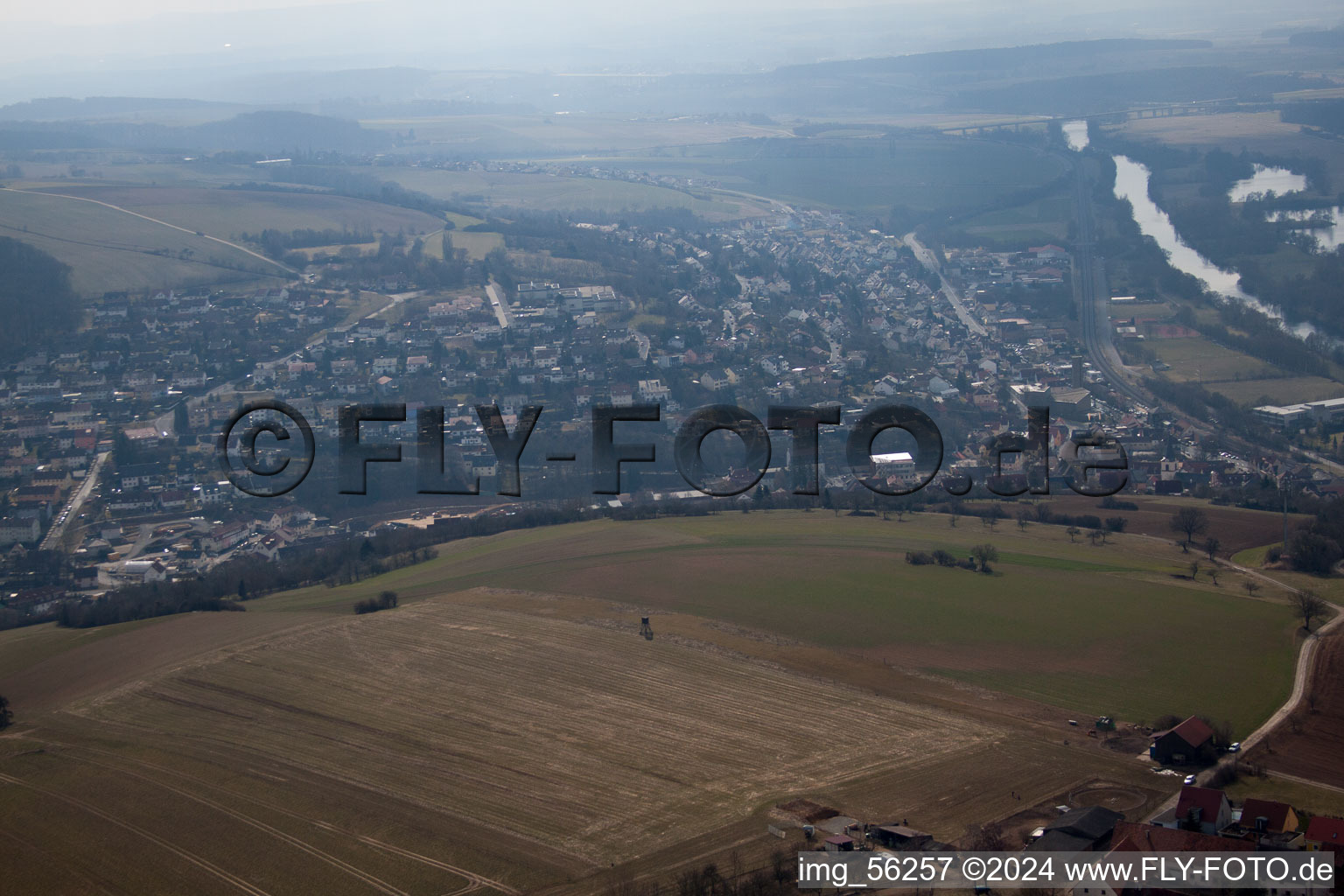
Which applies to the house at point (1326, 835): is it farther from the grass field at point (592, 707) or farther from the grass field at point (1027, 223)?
the grass field at point (1027, 223)

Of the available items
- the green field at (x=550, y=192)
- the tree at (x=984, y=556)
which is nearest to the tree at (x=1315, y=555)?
the tree at (x=984, y=556)

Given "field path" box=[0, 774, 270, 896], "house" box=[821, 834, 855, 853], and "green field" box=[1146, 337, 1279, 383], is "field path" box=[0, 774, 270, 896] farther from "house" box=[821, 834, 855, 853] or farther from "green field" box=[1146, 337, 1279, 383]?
"green field" box=[1146, 337, 1279, 383]

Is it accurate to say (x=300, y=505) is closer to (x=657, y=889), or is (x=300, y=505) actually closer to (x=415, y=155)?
(x=657, y=889)

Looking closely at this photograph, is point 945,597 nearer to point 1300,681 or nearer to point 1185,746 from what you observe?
point 1300,681

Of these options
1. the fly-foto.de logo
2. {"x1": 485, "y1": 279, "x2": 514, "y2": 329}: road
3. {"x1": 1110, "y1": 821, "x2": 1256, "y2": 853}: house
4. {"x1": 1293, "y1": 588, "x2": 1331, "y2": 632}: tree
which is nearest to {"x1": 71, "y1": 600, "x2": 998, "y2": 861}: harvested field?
{"x1": 1110, "y1": 821, "x2": 1256, "y2": 853}: house

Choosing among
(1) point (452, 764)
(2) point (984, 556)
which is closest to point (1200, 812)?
(1) point (452, 764)

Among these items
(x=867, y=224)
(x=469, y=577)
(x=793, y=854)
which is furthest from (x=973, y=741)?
(x=867, y=224)
